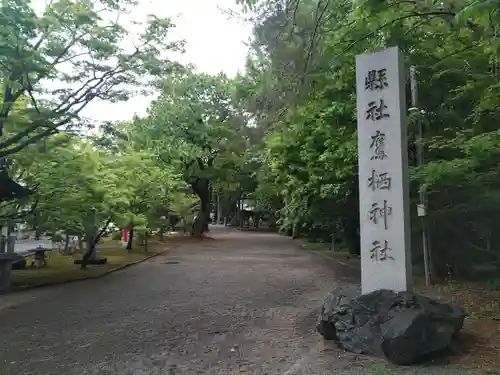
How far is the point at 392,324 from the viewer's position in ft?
17.5

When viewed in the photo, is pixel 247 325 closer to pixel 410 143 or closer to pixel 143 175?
pixel 410 143

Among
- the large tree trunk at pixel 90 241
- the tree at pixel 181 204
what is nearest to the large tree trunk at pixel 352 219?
the large tree trunk at pixel 90 241

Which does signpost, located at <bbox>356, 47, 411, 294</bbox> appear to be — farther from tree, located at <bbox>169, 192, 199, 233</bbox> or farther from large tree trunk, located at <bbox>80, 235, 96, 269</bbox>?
tree, located at <bbox>169, 192, 199, 233</bbox>

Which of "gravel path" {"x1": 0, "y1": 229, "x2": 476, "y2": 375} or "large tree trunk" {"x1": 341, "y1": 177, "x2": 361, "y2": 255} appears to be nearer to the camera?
"gravel path" {"x1": 0, "y1": 229, "x2": 476, "y2": 375}

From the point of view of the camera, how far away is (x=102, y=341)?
6383 mm

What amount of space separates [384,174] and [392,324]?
213 cm

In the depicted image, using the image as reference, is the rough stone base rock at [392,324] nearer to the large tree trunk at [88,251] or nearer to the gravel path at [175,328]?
the gravel path at [175,328]

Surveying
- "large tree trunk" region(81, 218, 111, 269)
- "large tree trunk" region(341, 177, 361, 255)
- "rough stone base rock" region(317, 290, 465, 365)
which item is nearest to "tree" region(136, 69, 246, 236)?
"large tree trunk" region(81, 218, 111, 269)

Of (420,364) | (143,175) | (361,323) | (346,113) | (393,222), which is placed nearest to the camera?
(420,364)

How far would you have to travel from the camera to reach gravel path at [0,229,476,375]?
5.34 metres

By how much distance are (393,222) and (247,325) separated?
9.81 ft

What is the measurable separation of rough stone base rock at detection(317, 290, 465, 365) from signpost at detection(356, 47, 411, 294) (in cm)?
42

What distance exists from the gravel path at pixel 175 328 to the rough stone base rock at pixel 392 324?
210 millimetres

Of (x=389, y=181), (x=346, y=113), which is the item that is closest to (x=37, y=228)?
(x=346, y=113)
